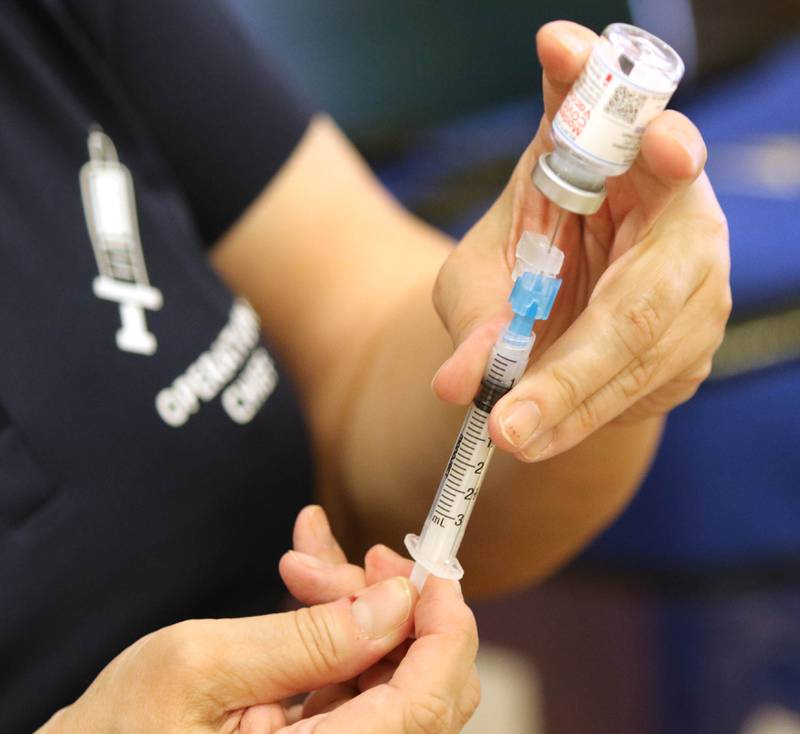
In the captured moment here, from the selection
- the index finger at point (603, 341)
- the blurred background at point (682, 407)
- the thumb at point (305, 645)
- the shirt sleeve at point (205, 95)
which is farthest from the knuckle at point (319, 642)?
the blurred background at point (682, 407)

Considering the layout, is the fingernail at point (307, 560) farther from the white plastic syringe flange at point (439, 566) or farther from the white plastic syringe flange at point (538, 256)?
the white plastic syringe flange at point (538, 256)

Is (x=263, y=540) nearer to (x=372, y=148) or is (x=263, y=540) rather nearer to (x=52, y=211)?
(x=52, y=211)

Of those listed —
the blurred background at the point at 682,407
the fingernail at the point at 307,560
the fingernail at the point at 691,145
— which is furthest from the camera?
the blurred background at the point at 682,407

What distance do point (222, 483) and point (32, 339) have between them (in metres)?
0.16

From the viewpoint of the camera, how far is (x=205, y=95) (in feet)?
2.48

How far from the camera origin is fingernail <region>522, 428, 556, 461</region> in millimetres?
468

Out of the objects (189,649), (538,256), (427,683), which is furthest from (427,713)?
(538,256)

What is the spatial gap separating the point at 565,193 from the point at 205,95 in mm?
412

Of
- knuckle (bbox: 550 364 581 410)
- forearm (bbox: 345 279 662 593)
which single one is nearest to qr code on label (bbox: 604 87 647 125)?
knuckle (bbox: 550 364 581 410)

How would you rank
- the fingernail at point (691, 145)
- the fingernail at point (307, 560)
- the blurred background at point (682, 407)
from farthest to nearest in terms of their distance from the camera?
the blurred background at point (682, 407), the fingernail at point (307, 560), the fingernail at point (691, 145)

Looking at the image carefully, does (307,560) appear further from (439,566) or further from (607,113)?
(607,113)

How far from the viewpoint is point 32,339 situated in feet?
1.89

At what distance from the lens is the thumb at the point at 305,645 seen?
0.45 meters

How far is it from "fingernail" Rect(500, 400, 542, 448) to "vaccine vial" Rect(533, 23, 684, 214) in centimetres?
10
